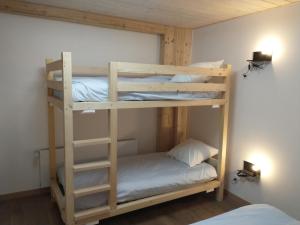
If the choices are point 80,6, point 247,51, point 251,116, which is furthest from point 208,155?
point 80,6

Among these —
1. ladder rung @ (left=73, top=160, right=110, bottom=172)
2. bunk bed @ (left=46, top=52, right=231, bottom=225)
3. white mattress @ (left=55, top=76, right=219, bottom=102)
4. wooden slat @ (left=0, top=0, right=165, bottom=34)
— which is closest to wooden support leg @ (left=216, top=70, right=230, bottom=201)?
bunk bed @ (left=46, top=52, right=231, bottom=225)

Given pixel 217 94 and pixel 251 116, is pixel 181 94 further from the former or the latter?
pixel 251 116

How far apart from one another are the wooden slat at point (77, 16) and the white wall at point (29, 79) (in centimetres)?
13

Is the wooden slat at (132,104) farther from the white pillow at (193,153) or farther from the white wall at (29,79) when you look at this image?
the white wall at (29,79)

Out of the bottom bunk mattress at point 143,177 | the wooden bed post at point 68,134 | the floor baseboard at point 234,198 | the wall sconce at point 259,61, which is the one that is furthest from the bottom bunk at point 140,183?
the wall sconce at point 259,61

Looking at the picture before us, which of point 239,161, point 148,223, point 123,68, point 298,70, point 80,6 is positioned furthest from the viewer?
point 239,161

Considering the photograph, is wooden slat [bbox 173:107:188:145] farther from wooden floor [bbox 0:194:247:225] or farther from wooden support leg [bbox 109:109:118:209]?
wooden support leg [bbox 109:109:118:209]

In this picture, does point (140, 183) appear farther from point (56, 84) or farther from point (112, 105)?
point (56, 84)

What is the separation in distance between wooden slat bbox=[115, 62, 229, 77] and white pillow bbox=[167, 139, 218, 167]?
97 cm

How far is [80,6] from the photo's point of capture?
2.68m

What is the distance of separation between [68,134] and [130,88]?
0.66m

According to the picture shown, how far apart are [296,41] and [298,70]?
28 cm

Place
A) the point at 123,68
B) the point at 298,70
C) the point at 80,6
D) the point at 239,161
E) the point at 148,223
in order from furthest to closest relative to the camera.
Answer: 1. the point at 239,161
2. the point at 80,6
3. the point at 148,223
4. the point at 298,70
5. the point at 123,68

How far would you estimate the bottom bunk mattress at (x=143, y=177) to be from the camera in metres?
2.35
